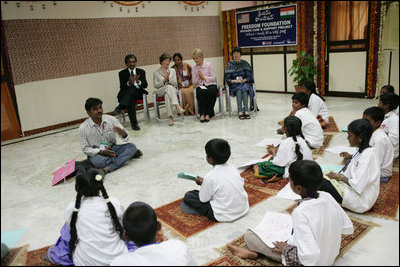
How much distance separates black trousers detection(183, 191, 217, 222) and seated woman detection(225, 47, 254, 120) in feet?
10.4

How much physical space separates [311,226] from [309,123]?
7.53 ft

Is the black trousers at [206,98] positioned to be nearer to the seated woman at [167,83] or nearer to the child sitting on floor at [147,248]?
the seated woman at [167,83]

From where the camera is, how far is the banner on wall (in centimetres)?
712

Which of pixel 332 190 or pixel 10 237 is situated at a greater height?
pixel 10 237

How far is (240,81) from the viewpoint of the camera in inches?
233

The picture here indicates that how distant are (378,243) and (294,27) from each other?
19.0ft

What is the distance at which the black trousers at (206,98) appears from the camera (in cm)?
579

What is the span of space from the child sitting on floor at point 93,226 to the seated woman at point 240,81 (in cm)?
400

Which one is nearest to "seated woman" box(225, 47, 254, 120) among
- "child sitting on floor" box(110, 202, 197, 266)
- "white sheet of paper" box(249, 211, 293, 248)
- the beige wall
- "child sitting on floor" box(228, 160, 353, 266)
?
the beige wall

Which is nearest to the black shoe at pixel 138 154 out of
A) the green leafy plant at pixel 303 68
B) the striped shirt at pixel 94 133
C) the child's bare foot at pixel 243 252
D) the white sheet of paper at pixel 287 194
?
the striped shirt at pixel 94 133

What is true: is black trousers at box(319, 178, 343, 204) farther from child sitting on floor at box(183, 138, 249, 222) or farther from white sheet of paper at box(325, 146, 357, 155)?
white sheet of paper at box(325, 146, 357, 155)

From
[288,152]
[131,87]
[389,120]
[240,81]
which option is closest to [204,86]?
[240,81]

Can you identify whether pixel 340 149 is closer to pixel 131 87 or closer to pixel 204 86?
pixel 204 86

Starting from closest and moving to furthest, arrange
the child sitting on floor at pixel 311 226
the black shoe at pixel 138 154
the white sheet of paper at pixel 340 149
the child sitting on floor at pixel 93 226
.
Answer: the child sitting on floor at pixel 311 226 → the child sitting on floor at pixel 93 226 → the white sheet of paper at pixel 340 149 → the black shoe at pixel 138 154
